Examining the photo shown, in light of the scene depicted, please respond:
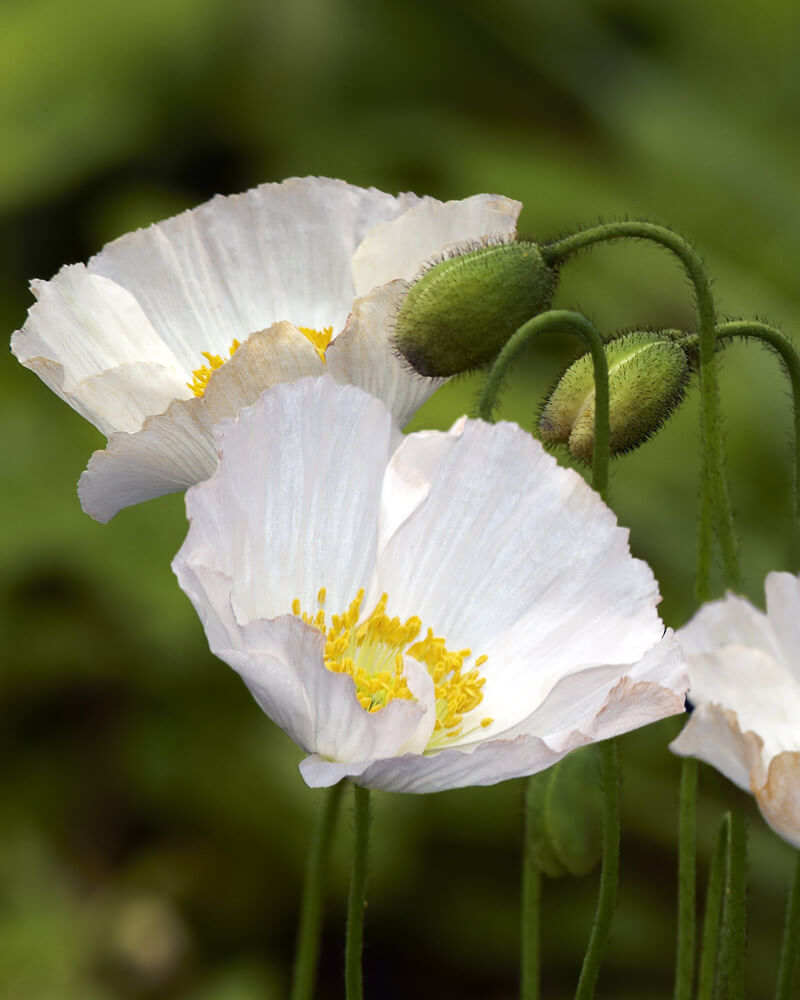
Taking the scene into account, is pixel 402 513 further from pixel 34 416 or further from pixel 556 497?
pixel 34 416

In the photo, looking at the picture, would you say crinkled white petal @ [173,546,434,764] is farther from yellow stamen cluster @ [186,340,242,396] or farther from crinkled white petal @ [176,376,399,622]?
yellow stamen cluster @ [186,340,242,396]

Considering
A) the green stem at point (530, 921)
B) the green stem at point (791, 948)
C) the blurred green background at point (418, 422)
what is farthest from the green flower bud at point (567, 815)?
the blurred green background at point (418, 422)

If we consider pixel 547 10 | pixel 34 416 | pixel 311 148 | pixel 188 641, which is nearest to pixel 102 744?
pixel 188 641

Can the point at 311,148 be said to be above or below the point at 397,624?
above

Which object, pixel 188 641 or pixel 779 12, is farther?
pixel 779 12

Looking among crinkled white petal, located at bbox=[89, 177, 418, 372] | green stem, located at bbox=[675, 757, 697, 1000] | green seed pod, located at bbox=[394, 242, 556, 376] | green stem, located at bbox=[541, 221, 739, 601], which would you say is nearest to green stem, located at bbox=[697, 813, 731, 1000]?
green stem, located at bbox=[675, 757, 697, 1000]

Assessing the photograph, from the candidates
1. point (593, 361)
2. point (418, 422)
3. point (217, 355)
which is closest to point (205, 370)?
point (217, 355)

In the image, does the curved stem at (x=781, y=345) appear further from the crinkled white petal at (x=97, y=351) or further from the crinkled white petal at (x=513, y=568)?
the crinkled white petal at (x=97, y=351)
